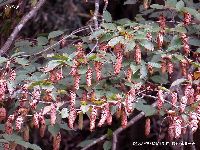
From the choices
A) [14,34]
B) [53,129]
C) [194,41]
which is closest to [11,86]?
[53,129]

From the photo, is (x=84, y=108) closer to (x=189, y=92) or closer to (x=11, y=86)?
(x=11, y=86)

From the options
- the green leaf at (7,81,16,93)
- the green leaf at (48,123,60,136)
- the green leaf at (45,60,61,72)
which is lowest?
the green leaf at (48,123,60,136)

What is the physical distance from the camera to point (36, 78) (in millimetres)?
1676

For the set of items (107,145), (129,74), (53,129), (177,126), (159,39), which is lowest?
(107,145)

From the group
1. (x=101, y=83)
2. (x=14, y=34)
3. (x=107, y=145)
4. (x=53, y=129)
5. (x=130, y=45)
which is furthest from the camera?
(x=107, y=145)

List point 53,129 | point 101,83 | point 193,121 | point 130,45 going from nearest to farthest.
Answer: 1. point 193,121
2. point 130,45
3. point 101,83
4. point 53,129

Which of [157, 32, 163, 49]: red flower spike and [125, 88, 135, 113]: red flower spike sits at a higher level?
[157, 32, 163, 49]: red flower spike

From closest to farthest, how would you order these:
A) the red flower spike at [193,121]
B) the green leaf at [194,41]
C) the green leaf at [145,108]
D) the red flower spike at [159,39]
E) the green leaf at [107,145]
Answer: the red flower spike at [193,121] < the red flower spike at [159,39] < the green leaf at [145,108] < the green leaf at [194,41] < the green leaf at [107,145]

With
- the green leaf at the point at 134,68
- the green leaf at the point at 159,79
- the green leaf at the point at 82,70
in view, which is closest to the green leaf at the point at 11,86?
the green leaf at the point at 82,70

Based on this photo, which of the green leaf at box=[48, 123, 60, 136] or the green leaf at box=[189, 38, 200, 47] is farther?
the green leaf at box=[189, 38, 200, 47]

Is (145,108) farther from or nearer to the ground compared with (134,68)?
nearer to the ground

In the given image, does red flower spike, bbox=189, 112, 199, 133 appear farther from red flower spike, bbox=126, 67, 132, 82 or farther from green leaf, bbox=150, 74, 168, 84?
green leaf, bbox=150, 74, 168, 84

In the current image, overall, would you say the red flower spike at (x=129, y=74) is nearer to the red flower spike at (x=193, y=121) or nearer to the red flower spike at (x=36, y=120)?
the red flower spike at (x=193, y=121)

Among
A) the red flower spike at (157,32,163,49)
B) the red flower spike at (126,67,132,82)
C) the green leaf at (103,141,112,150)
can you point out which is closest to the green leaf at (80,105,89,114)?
the red flower spike at (126,67,132,82)
